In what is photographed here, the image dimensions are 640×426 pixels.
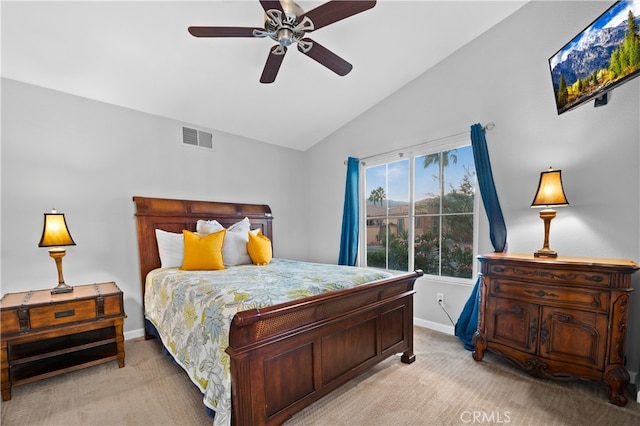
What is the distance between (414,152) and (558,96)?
1.39 metres

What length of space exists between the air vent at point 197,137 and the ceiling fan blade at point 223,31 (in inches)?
74.3

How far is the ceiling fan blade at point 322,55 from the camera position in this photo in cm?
181

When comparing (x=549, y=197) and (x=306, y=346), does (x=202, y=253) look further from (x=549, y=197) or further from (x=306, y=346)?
(x=549, y=197)

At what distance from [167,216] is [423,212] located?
3110 millimetres

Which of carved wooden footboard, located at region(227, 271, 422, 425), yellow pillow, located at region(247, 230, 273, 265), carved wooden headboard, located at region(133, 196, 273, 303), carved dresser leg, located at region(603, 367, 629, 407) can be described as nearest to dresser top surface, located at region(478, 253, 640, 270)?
carved dresser leg, located at region(603, 367, 629, 407)

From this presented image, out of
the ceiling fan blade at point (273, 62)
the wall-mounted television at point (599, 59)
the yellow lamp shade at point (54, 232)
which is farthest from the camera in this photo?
the yellow lamp shade at point (54, 232)

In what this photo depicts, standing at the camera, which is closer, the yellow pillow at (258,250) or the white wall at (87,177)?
the white wall at (87,177)

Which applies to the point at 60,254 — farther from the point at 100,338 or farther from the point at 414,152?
the point at 414,152

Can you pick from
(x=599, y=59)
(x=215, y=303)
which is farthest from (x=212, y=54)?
(x=599, y=59)

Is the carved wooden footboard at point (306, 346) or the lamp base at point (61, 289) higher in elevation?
the lamp base at point (61, 289)

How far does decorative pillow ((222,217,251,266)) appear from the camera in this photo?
2.99m

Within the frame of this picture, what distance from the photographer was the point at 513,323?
Result: 214 cm

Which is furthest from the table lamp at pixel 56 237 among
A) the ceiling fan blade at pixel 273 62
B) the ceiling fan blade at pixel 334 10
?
the ceiling fan blade at pixel 334 10

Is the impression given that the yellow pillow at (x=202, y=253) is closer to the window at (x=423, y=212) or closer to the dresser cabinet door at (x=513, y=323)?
the window at (x=423, y=212)
